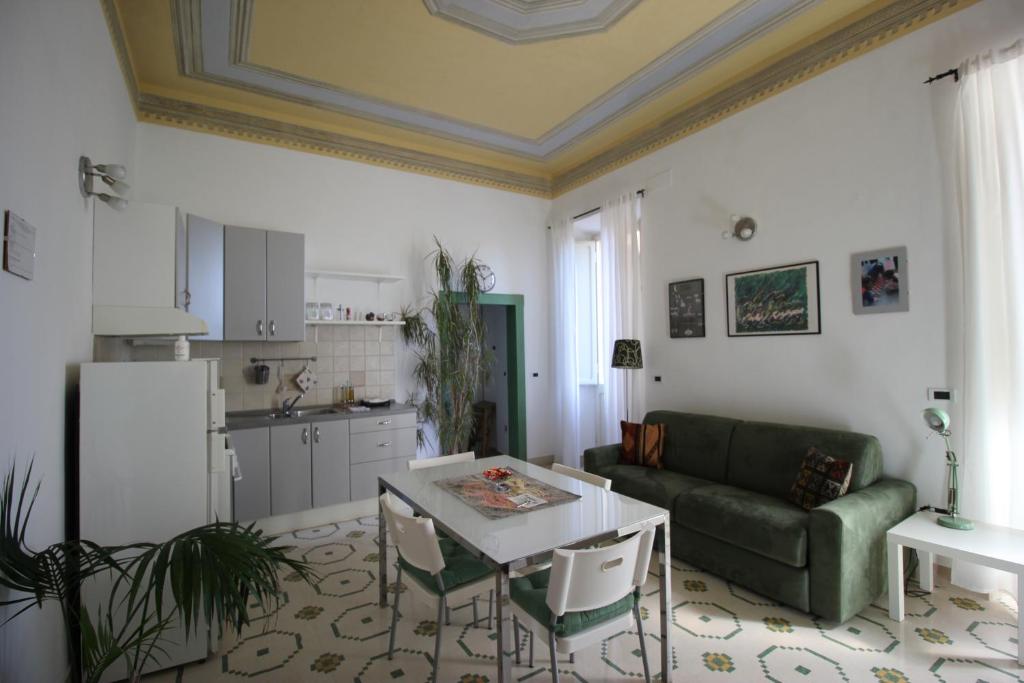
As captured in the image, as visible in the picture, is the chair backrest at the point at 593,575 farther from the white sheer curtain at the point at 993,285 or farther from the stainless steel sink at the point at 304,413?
the stainless steel sink at the point at 304,413

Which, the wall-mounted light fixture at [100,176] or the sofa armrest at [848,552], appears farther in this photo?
the sofa armrest at [848,552]

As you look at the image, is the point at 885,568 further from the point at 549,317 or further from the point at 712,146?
the point at 549,317

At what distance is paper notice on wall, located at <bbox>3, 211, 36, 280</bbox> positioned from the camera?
4.93 feet

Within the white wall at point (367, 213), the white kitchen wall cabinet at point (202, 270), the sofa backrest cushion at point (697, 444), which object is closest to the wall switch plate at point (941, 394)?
the sofa backrest cushion at point (697, 444)

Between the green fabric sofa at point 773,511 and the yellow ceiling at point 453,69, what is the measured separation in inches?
104

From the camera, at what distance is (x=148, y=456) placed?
2.27 metres

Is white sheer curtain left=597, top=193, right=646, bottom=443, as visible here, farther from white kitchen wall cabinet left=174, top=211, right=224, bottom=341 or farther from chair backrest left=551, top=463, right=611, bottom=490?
white kitchen wall cabinet left=174, top=211, right=224, bottom=341

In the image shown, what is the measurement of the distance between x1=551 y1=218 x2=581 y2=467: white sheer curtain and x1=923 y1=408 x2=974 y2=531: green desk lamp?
335 centimetres

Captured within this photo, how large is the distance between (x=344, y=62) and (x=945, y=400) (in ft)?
15.2

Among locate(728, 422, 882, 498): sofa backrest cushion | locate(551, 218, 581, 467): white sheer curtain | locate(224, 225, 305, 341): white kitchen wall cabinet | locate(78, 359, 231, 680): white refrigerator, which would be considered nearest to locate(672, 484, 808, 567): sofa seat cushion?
locate(728, 422, 882, 498): sofa backrest cushion

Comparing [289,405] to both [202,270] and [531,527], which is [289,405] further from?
[531,527]

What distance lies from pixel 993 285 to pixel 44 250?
15.0 feet

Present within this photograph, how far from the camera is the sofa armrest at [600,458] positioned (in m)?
4.11

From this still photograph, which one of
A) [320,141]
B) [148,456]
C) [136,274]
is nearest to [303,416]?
[136,274]
